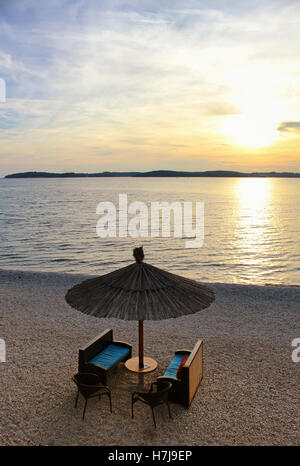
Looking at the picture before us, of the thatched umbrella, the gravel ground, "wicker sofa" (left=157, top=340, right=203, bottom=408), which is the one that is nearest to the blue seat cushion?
"wicker sofa" (left=157, top=340, right=203, bottom=408)

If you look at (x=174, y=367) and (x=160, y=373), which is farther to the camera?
(x=160, y=373)

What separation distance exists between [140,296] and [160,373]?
2695mm

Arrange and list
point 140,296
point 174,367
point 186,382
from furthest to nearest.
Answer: point 174,367 → point 186,382 → point 140,296

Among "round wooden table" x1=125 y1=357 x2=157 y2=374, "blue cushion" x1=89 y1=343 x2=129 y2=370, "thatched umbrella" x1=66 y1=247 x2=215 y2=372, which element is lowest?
"blue cushion" x1=89 y1=343 x2=129 y2=370

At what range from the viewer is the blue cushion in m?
6.98

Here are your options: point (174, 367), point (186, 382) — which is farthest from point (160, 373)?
point (186, 382)

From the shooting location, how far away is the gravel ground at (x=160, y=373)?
5.60 metres

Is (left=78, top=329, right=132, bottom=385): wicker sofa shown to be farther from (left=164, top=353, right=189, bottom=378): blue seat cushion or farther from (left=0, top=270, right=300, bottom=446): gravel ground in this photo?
(left=164, top=353, right=189, bottom=378): blue seat cushion

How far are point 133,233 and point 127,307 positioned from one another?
30.5m

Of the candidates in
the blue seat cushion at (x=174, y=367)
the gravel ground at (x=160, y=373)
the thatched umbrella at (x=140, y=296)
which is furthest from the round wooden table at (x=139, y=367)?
the thatched umbrella at (x=140, y=296)

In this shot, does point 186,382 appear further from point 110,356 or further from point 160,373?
point 110,356

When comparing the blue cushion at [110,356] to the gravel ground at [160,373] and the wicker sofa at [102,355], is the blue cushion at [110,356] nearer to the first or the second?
the wicker sofa at [102,355]

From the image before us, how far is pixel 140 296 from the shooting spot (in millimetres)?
5797
